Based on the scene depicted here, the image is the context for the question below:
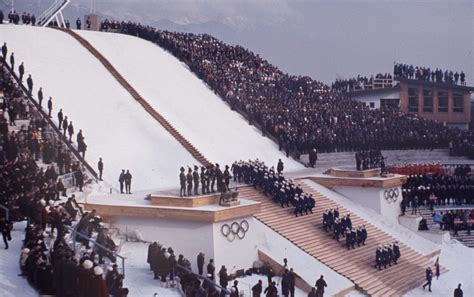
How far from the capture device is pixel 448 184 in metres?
30.3

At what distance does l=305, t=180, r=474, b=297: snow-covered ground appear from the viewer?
2228 centimetres

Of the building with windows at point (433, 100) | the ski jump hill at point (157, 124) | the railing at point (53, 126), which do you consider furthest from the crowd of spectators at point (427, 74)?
the railing at point (53, 126)

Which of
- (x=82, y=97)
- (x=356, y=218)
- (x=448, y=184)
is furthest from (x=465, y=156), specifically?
(x=82, y=97)

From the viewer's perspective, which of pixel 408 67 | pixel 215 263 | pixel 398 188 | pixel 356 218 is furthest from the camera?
pixel 408 67

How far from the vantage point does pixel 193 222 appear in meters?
18.9

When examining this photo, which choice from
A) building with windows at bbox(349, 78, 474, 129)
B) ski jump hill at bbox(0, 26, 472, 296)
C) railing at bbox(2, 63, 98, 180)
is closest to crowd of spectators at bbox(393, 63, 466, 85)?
building with windows at bbox(349, 78, 474, 129)

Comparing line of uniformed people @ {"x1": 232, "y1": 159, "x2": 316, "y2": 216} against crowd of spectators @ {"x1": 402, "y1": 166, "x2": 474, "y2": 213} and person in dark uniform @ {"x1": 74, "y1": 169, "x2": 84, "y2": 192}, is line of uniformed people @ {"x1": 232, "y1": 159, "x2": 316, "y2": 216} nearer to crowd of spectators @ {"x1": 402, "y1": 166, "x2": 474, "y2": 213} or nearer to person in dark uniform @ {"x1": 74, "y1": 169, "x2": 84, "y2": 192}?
person in dark uniform @ {"x1": 74, "y1": 169, "x2": 84, "y2": 192}

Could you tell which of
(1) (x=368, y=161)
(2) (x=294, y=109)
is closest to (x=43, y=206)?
(1) (x=368, y=161)

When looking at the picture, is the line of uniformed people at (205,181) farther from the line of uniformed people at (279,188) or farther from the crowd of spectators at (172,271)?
the line of uniformed people at (279,188)

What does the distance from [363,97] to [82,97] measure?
2472cm

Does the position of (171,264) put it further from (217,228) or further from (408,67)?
(408,67)

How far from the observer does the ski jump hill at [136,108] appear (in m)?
28.1

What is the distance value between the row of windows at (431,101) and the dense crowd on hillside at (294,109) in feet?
25.8

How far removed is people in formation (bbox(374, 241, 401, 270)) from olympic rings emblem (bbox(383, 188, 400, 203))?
497 cm
